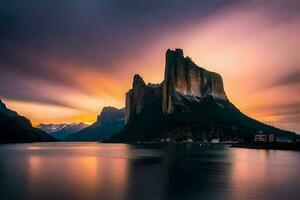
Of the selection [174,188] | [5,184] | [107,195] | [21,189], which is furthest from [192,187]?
[5,184]

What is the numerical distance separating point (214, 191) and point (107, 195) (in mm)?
14062

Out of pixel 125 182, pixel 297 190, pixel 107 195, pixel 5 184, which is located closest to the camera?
pixel 107 195

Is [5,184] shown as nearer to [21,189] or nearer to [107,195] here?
[21,189]

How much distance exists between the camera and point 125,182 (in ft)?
189

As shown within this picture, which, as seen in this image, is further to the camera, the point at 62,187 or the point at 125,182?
the point at 125,182

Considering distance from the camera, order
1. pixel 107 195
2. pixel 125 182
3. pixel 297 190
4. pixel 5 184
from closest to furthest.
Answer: pixel 107 195 < pixel 297 190 < pixel 5 184 < pixel 125 182

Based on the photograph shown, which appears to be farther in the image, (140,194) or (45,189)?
(45,189)

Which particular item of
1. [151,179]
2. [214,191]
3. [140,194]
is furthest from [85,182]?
[214,191]

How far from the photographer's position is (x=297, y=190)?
1919 inches

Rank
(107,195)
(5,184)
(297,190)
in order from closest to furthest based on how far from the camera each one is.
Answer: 1. (107,195)
2. (297,190)
3. (5,184)

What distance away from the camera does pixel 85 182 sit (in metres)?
58.2

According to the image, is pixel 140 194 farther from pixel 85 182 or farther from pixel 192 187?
pixel 85 182

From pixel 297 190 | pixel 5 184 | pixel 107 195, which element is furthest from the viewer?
pixel 5 184

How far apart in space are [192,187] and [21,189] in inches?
941
